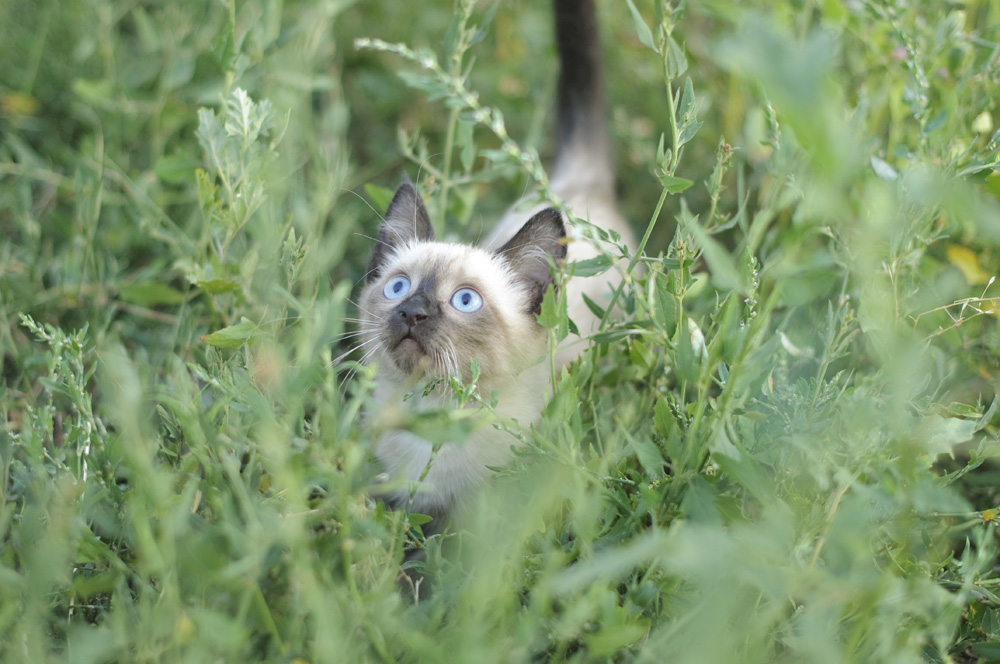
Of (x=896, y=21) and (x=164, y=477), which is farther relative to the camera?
(x=896, y=21)

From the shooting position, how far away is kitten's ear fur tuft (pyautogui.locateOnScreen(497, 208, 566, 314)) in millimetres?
1652

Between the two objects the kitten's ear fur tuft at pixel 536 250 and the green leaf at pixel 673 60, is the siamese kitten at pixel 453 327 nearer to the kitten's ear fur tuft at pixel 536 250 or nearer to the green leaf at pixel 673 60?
the kitten's ear fur tuft at pixel 536 250

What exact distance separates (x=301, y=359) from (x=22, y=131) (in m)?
2.27

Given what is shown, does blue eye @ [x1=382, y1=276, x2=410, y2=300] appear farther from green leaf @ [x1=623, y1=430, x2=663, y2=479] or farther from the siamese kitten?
green leaf @ [x1=623, y1=430, x2=663, y2=479]

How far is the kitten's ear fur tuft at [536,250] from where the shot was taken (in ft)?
5.42

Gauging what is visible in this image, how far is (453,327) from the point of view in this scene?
63.2 inches

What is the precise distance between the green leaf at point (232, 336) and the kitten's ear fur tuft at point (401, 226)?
0.62m

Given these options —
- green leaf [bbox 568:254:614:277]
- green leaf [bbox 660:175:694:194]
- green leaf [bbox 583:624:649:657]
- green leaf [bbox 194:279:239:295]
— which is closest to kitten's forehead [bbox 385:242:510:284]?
green leaf [bbox 194:279:239:295]

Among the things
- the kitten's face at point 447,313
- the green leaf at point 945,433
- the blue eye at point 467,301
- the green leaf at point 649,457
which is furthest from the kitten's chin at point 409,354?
the green leaf at point 945,433

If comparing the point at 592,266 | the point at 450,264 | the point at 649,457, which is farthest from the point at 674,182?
the point at 450,264

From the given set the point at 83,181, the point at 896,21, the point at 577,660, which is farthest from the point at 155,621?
the point at 896,21

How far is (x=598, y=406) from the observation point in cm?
158

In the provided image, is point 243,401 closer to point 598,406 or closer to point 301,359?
point 301,359

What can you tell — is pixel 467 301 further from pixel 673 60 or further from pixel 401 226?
pixel 673 60
